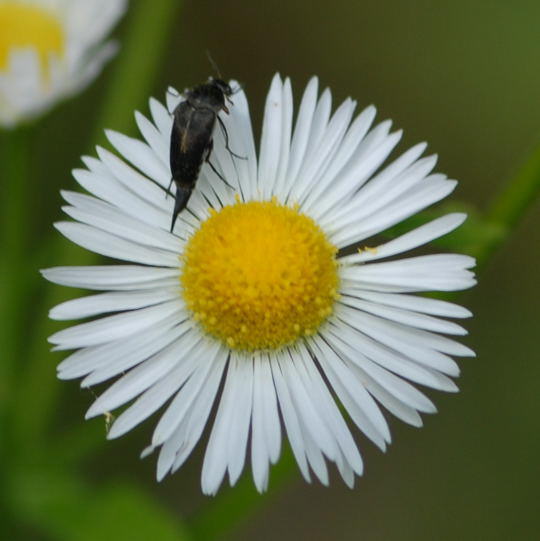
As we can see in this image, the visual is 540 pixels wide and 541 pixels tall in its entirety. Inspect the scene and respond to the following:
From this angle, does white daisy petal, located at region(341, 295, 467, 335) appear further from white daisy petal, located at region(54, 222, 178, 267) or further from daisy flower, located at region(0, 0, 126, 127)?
daisy flower, located at region(0, 0, 126, 127)

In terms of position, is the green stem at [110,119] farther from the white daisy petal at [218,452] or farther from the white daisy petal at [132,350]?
the white daisy petal at [218,452]

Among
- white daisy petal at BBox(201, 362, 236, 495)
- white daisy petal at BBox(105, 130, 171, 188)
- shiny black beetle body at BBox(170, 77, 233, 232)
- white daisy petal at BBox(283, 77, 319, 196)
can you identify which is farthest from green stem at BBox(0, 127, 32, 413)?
white daisy petal at BBox(201, 362, 236, 495)

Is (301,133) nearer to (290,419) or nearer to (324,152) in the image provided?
(324,152)

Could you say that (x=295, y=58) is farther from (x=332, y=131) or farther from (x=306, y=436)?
(x=306, y=436)

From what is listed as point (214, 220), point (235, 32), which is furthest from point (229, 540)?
point (214, 220)

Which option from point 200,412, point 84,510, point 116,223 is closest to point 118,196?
point 116,223

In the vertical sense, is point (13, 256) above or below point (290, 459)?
above

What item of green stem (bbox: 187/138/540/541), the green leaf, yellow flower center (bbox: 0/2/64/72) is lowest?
the green leaf

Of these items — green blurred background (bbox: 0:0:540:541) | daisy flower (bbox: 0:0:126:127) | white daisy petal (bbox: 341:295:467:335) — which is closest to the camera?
white daisy petal (bbox: 341:295:467:335)
